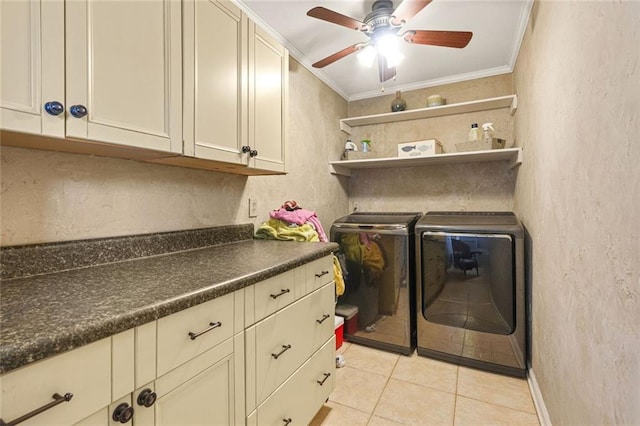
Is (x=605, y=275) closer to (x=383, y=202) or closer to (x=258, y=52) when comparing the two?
(x=258, y=52)

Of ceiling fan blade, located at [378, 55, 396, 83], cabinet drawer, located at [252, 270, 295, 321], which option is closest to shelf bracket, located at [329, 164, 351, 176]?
ceiling fan blade, located at [378, 55, 396, 83]

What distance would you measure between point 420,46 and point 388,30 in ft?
2.11

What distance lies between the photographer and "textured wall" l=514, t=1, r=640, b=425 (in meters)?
0.76

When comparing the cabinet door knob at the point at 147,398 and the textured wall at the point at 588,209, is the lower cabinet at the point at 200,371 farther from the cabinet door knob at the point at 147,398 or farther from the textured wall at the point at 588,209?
the textured wall at the point at 588,209

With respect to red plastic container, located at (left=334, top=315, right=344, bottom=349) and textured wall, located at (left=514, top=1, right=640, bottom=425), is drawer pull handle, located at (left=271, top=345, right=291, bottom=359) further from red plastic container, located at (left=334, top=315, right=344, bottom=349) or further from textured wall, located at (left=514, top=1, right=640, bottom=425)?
red plastic container, located at (left=334, top=315, right=344, bottom=349)

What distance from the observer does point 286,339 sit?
128cm

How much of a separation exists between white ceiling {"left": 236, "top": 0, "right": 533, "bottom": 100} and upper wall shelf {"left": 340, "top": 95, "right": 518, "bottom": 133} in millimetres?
317

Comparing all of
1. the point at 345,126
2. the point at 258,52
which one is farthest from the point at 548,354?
the point at 345,126

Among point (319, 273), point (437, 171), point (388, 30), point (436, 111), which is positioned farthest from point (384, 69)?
point (319, 273)

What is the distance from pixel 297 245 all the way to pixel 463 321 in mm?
1426

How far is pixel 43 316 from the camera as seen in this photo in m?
0.67

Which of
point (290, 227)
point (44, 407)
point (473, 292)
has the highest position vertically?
point (290, 227)

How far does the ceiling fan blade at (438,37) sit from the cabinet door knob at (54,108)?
1.73 metres

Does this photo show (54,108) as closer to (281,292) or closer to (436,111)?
(281,292)
